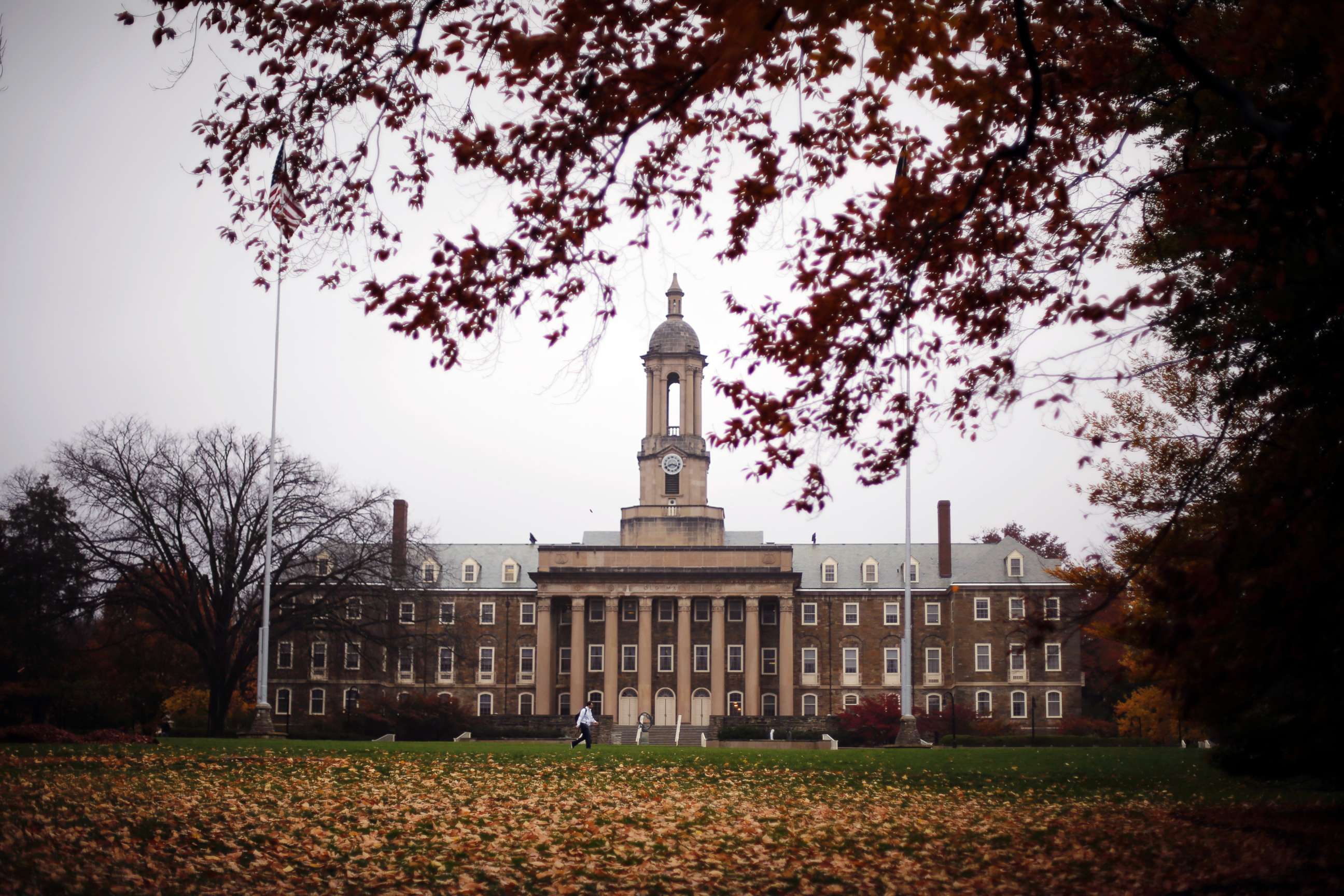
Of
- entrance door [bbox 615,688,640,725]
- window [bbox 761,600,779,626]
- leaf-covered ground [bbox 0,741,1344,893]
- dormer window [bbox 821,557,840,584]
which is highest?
dormer window [bbox 821,557,840,584]

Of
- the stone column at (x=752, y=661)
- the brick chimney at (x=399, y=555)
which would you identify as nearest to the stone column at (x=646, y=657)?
the stone column at (x=752, y=661)

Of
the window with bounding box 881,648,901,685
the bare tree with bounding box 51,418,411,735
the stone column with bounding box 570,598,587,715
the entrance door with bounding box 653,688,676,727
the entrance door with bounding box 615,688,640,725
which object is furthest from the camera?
the window with bounding box 881,648,901,685

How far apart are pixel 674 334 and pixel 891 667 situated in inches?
1080

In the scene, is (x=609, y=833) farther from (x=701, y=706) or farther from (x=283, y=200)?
(x=701, y=706)

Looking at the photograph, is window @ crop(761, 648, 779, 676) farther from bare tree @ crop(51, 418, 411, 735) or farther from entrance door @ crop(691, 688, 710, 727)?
bare tree @ crop(51, 418, 411, 735)

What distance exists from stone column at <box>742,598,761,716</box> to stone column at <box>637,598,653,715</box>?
6.25 metres

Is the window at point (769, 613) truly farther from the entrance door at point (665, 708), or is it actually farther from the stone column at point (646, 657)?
the entrance door at point (665, 708)

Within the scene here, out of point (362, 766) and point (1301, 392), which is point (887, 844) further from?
point (362, 766)

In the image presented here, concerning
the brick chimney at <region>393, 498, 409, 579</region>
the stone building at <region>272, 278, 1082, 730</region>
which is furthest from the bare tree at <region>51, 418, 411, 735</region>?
the stone building at <region>272, 278, 1082, 730</region>

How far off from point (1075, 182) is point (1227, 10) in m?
5.53

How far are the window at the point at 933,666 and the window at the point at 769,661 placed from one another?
33.2ft

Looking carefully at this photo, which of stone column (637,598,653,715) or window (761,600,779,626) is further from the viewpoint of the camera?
window (761,600,779,626)

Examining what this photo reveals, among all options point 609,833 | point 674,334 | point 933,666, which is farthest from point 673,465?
point 609,833

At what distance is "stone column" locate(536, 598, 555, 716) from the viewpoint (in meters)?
80.8
